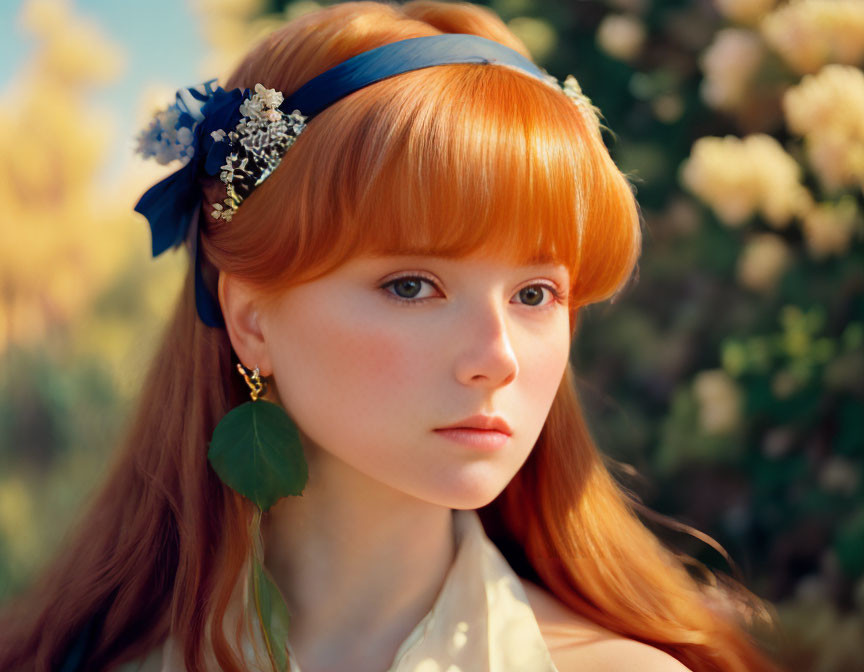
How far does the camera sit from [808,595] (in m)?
2.36

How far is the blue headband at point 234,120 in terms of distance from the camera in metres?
1.58

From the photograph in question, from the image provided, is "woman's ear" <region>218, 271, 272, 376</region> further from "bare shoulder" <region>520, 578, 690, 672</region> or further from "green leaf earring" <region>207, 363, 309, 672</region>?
"bare shoulder" <region>520, 578, 690, 672</region>

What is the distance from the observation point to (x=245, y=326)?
173cm

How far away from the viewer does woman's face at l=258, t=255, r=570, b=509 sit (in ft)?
4.93

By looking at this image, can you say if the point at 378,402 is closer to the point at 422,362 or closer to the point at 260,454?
the point at 422,362

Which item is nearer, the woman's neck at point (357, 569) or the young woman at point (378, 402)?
the young woman at point (378, 402)

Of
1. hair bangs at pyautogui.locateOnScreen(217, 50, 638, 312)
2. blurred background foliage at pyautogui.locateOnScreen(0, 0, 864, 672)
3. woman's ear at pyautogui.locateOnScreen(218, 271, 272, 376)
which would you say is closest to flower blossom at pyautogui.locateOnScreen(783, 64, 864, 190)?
blurred background foliage at pyautogui.locateOnScreen(0, 0, 864, 672)

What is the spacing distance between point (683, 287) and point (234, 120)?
1625 millimetres

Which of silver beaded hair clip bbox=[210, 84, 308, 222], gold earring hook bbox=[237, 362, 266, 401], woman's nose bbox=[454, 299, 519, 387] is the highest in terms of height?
silver beaded hair clip bbox=[210, 84, 308, 222]

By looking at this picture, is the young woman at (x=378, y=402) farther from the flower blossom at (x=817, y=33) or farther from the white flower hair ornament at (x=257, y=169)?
the flower blossom at (x=817, y=33)

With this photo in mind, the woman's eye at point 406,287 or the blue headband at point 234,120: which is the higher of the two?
the blue headband at point 234,120

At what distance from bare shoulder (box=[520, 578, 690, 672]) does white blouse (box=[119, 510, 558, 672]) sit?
0.05 metres

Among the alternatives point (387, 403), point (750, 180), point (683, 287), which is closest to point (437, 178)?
point (387, 403)

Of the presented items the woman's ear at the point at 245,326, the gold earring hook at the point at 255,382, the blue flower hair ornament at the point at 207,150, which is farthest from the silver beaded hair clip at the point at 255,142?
the gold earring hook at the point at 255,382
